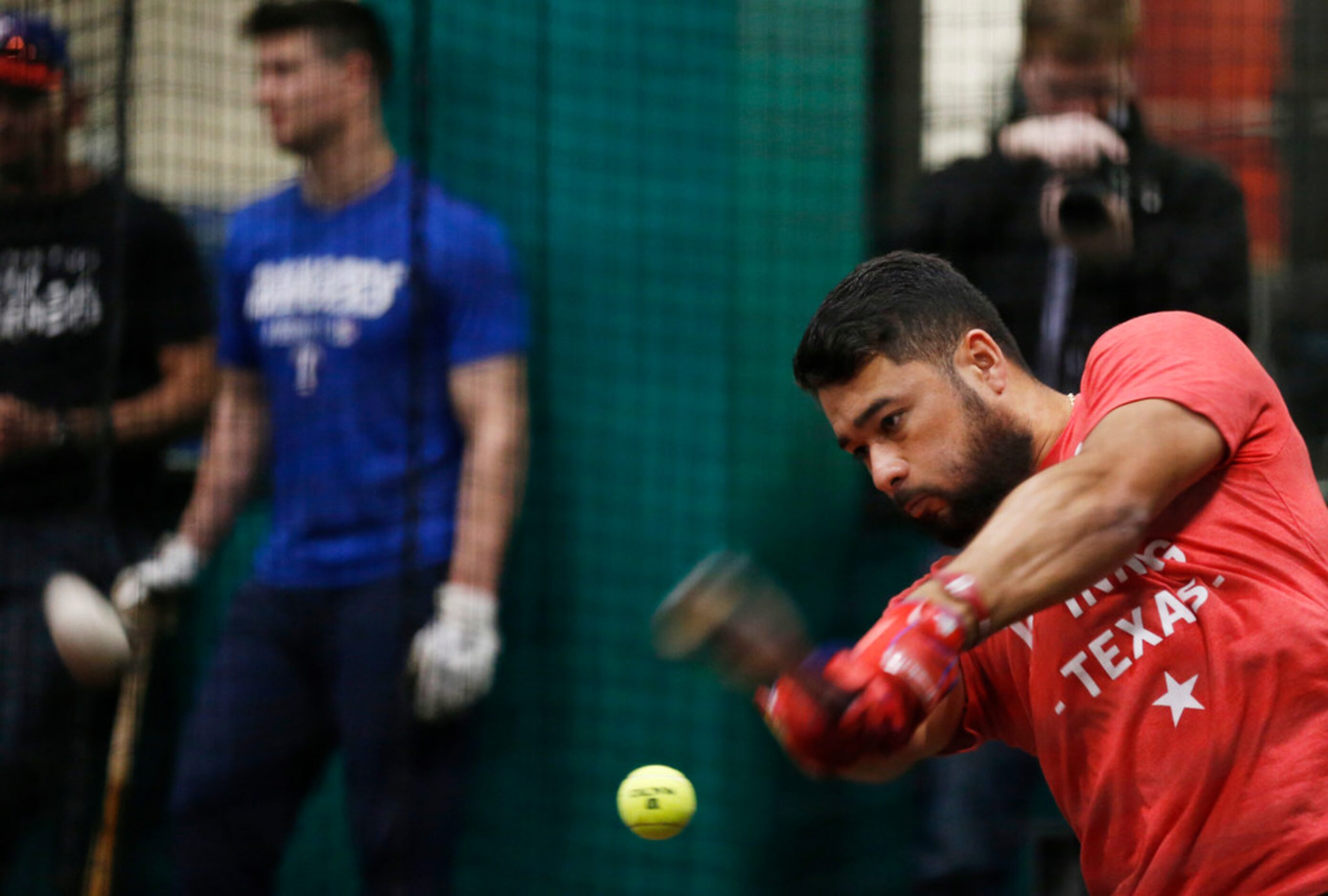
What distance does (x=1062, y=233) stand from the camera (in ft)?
13.0

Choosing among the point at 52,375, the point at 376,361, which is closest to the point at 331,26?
the point at 376,361

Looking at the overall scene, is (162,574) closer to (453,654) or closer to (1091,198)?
(453,654)

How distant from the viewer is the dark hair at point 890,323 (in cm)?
244

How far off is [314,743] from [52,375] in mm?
1343

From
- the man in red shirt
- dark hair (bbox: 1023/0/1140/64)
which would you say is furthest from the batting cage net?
the man in red shirt

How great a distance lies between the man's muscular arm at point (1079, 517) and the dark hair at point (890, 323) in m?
0.41

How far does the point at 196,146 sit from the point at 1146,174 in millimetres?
3476

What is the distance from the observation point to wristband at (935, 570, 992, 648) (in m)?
1.98

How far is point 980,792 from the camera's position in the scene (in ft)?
13.6

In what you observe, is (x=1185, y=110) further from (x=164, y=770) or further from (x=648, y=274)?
(x=164, y=770)

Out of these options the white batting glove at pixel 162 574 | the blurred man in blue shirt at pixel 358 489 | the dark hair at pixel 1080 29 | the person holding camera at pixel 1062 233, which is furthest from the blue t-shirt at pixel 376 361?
the dark hair at pixel 1080 29

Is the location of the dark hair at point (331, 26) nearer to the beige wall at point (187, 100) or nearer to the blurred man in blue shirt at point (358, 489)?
the blurred man in blue shirt at point (358, 489)

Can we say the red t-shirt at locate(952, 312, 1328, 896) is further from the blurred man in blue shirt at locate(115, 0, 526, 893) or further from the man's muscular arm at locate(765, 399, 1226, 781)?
the blurred man in blue shirt at locate(115, 0, 526, 893)

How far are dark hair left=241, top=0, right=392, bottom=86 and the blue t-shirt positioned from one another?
1.19 feet
